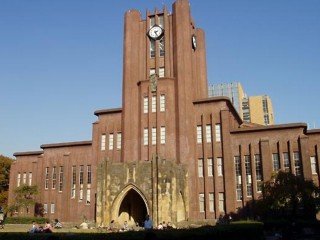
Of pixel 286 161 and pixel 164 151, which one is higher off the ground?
pixel 164 151

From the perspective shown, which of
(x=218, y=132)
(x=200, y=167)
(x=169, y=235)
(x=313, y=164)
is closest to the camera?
(x=169, y=235)

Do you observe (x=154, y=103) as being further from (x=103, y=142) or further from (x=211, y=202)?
(x=211, y=202)

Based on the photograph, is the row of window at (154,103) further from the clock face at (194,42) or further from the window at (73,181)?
the window at (73,181)

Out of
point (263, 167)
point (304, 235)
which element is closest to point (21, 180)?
point (263, 167)

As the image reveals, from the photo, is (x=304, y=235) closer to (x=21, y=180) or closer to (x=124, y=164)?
(x=124, y=164)

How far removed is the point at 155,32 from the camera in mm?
47562

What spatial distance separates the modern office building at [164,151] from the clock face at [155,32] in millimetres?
129

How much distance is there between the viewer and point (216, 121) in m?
43.3

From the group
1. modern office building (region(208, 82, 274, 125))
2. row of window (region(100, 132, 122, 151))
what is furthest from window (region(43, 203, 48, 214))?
modern office building (region(208, 82, 274, 125))

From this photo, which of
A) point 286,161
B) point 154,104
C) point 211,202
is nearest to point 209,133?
point 154,104

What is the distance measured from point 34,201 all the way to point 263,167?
26784 mm

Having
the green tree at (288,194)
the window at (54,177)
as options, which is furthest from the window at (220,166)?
the window at (54,177)

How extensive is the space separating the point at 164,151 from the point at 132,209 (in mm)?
6925

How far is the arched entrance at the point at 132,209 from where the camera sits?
131 feet
